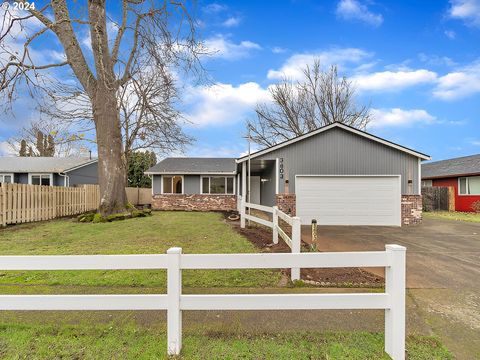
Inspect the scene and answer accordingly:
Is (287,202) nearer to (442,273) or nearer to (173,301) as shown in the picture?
(442,273)

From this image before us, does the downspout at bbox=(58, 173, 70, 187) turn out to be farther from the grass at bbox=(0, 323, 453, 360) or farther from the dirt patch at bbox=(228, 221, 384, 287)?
the dirt patch at bbox=(228, 221, 384, 287)

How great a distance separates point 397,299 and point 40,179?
2745 centimetres

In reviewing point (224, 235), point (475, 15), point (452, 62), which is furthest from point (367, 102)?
point (224, 235)

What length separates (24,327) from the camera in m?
2.98

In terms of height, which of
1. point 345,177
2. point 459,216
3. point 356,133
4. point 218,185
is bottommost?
point 459,216

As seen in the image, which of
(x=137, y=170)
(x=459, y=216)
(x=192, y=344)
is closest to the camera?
(x=192, y=344)

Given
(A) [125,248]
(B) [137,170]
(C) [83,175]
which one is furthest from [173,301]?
(B) [137,170]

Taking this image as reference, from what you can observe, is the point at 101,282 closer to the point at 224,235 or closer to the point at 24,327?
the point at 24,327

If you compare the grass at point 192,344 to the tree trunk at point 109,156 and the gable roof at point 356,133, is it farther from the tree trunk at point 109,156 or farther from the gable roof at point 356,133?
the tree trunk at point 109,156

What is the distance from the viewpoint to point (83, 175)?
24.2 metres

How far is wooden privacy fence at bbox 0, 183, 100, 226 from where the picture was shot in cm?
1095

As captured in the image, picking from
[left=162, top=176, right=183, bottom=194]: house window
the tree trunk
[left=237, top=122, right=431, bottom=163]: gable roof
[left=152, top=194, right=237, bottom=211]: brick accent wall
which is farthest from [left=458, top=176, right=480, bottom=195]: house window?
the tree trunk

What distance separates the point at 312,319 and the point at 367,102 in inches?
1105

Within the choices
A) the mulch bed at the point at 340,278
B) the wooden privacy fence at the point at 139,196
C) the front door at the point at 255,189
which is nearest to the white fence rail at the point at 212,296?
the mulch bed at the point at 340,278
